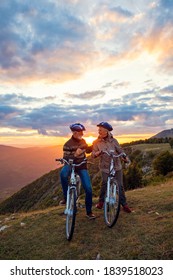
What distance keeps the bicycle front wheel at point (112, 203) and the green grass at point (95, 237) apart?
259mm

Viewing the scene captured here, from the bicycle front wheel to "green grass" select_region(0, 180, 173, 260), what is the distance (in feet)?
0.85

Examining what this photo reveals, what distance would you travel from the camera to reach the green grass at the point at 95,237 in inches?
293

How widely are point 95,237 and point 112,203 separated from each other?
112cm

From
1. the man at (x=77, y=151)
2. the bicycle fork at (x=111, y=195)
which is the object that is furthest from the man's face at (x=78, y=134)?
the bicycle fork at (x=111, y=195)

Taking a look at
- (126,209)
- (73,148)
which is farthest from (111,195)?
(73,148)

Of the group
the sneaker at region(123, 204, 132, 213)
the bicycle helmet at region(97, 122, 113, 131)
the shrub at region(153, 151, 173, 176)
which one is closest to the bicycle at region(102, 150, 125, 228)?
the bicycle helmet at region(97, 122, 113, 131)

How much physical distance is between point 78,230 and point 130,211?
214 centimetres

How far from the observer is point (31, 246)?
8.59 meters

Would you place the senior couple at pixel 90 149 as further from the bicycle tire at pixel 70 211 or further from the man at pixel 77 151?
the bicycle tire at pixel 70 211

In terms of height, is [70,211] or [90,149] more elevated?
[90,149]

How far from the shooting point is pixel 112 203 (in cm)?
901

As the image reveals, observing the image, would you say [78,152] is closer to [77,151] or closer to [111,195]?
[77,151]

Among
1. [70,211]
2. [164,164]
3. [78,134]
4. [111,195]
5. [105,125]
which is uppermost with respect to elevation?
[105,125]

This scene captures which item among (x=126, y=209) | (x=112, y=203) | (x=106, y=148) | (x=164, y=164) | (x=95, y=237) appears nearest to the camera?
(x=95, y=237)
